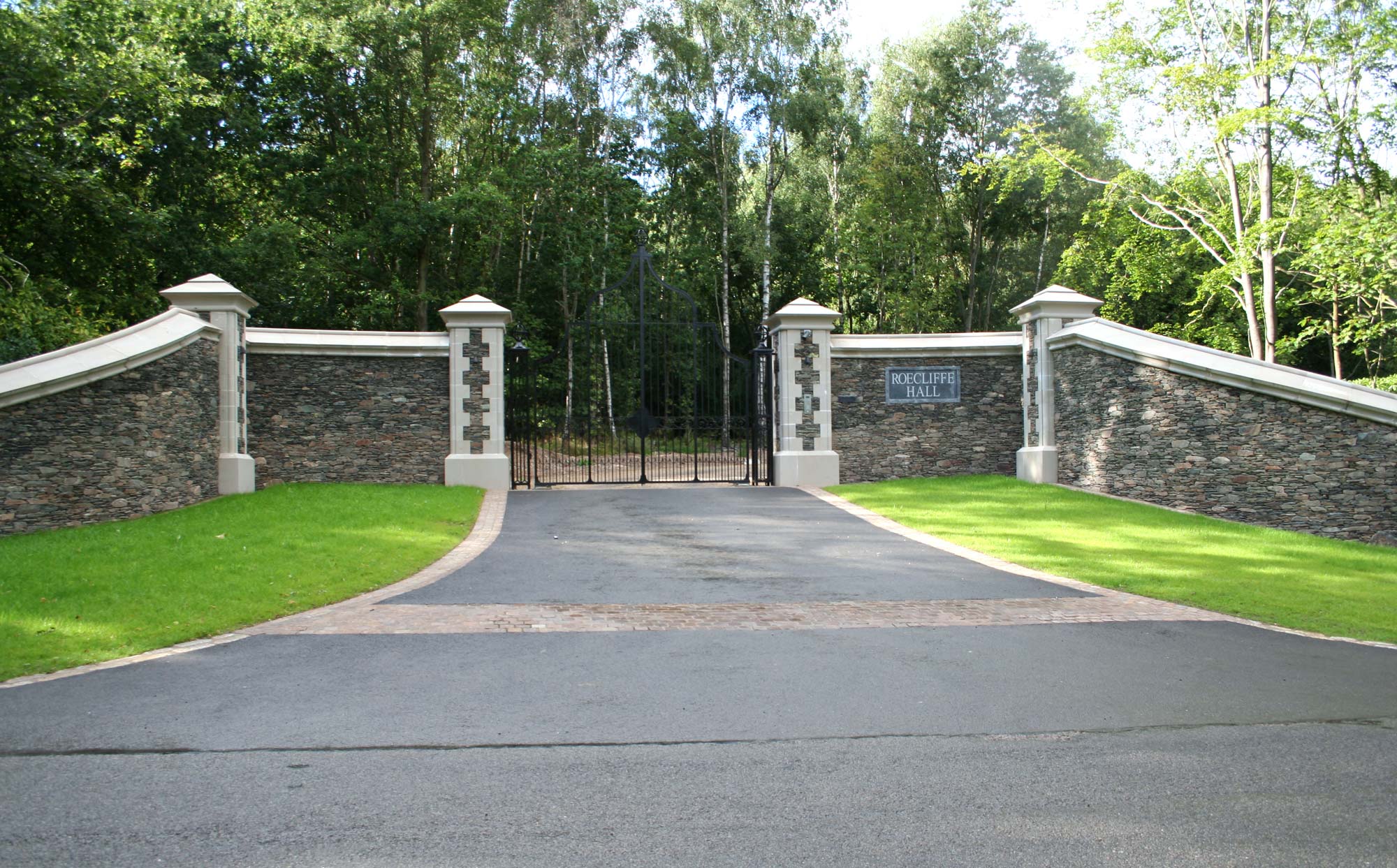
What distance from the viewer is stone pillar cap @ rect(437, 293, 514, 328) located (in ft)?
53.3

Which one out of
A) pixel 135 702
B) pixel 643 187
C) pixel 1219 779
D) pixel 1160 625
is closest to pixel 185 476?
pixel 135 702

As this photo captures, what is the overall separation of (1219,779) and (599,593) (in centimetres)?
532

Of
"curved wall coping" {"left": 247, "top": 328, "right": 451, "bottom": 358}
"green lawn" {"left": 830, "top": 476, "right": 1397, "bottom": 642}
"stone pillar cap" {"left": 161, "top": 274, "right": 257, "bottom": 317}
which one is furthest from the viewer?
"curved wall coping" {"left": 247, "top": 328, "right": 451, "bottom": 358}

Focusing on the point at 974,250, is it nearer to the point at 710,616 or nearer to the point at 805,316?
the point at 805,316

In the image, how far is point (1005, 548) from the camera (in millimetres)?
10562

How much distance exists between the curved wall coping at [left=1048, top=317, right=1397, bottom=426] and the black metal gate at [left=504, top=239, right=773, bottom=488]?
19.8ft

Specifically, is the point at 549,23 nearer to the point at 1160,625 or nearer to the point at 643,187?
the point at 643,187

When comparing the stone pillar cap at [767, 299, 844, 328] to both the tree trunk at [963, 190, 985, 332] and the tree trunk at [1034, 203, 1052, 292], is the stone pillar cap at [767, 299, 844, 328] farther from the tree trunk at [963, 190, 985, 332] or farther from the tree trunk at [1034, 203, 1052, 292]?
the tree trunk at [1034, 203, 1052, 292]

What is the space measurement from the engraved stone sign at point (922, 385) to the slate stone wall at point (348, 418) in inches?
320

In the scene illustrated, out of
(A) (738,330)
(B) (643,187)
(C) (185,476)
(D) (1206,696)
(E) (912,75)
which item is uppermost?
(E) (912,75)

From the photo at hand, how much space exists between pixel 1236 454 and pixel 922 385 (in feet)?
18.4

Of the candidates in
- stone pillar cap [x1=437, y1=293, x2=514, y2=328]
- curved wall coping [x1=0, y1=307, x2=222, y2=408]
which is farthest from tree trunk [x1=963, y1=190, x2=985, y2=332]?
curved wall coping [x1=0, y1=307, x2=222, y2=408]

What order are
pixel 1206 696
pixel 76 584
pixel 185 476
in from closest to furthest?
1. pixel 1206 696
2. pixel 76 584
3. pixel 185 476

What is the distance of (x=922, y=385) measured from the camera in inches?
685
